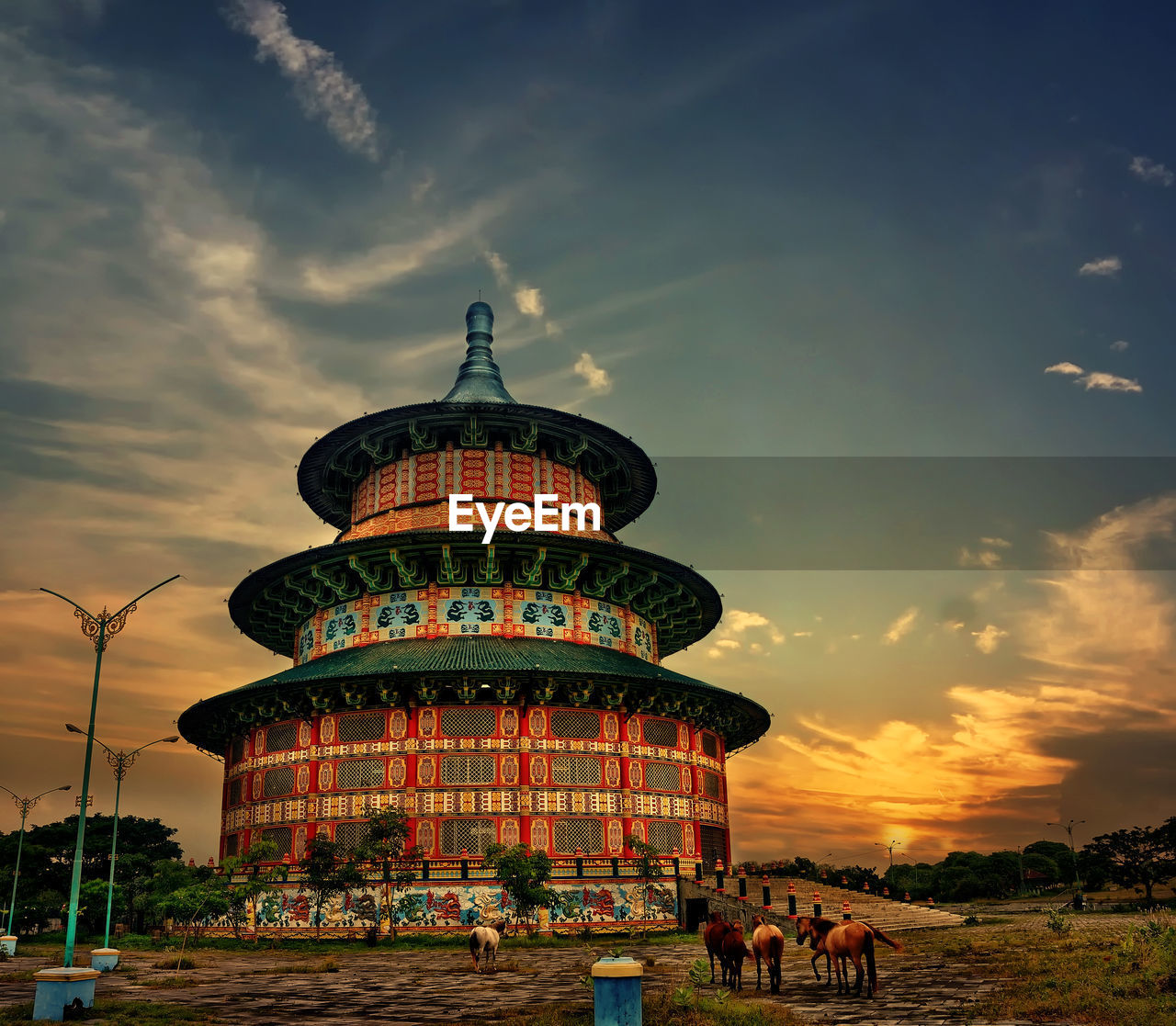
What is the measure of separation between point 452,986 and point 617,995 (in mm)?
9357

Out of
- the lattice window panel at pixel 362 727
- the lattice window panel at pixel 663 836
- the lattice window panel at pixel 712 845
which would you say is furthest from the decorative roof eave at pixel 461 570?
the lattice window panel at pixel 712 845

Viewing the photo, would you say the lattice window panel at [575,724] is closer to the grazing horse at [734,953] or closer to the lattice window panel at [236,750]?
the lattice window panel at [236,750]

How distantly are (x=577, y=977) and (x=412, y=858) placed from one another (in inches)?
532

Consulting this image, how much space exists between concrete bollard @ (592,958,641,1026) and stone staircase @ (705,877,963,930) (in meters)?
22.2

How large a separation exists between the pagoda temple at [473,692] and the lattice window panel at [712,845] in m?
0.14

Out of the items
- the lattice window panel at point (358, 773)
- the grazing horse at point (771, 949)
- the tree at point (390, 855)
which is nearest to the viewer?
the grazing horse at point (771, 949)

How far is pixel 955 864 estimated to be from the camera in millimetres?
100750

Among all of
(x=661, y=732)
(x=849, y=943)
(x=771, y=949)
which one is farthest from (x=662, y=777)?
(x=849, y=943)

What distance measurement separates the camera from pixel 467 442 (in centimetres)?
4509

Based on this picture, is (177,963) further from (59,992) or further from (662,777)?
(662,777)

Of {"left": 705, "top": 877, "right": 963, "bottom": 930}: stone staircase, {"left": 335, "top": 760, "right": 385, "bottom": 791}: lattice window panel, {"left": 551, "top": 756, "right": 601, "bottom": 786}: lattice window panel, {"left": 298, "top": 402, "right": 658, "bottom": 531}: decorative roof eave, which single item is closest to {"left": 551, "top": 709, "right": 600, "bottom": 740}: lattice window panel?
{"left": 551, "top": 756, "right": 601, "bottom": 786}: lattice window panel

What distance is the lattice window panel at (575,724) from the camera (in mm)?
37906

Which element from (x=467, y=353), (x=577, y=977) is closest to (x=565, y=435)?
(x=467, y=353)

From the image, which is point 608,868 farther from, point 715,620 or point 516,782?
point 715,620
